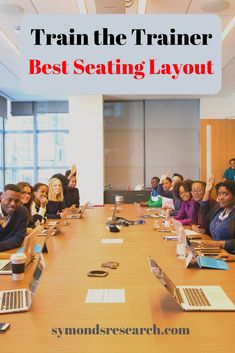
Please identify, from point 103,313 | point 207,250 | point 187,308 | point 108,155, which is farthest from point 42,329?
point 108,155

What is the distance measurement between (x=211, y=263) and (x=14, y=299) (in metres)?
1.25

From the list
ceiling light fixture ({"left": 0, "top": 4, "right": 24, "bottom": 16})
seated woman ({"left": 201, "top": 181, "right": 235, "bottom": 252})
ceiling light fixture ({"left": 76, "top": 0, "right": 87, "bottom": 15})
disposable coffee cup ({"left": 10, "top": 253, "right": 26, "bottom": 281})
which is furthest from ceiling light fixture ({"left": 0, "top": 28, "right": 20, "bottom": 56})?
disposable coffee cup ({"left": 10, "top": 253, "right": 26, "bottom": 281})

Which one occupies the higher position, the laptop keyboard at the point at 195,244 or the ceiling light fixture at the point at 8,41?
the ceiling light fixture at the point at 8,41

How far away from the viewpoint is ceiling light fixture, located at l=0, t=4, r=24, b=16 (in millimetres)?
4337

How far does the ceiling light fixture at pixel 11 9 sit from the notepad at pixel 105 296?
3545mm

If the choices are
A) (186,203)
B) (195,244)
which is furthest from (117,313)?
(186,203)

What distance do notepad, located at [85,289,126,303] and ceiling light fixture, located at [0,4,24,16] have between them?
3545 millimetres

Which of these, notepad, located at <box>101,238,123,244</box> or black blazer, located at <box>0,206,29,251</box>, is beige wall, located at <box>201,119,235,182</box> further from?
black blazer, located at <box>0,206,29,251</box>

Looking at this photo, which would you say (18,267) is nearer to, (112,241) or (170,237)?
(112,241)

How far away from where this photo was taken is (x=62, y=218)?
15.1 ft

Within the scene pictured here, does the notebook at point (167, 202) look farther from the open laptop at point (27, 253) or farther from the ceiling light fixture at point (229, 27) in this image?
the open laptop at point (27, 253)

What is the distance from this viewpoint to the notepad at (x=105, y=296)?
6.00 ft

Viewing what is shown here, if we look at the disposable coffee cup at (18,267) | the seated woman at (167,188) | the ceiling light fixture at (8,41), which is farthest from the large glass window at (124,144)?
the disposable coffee cup at (18,267)

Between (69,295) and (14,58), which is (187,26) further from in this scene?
(14,58)
